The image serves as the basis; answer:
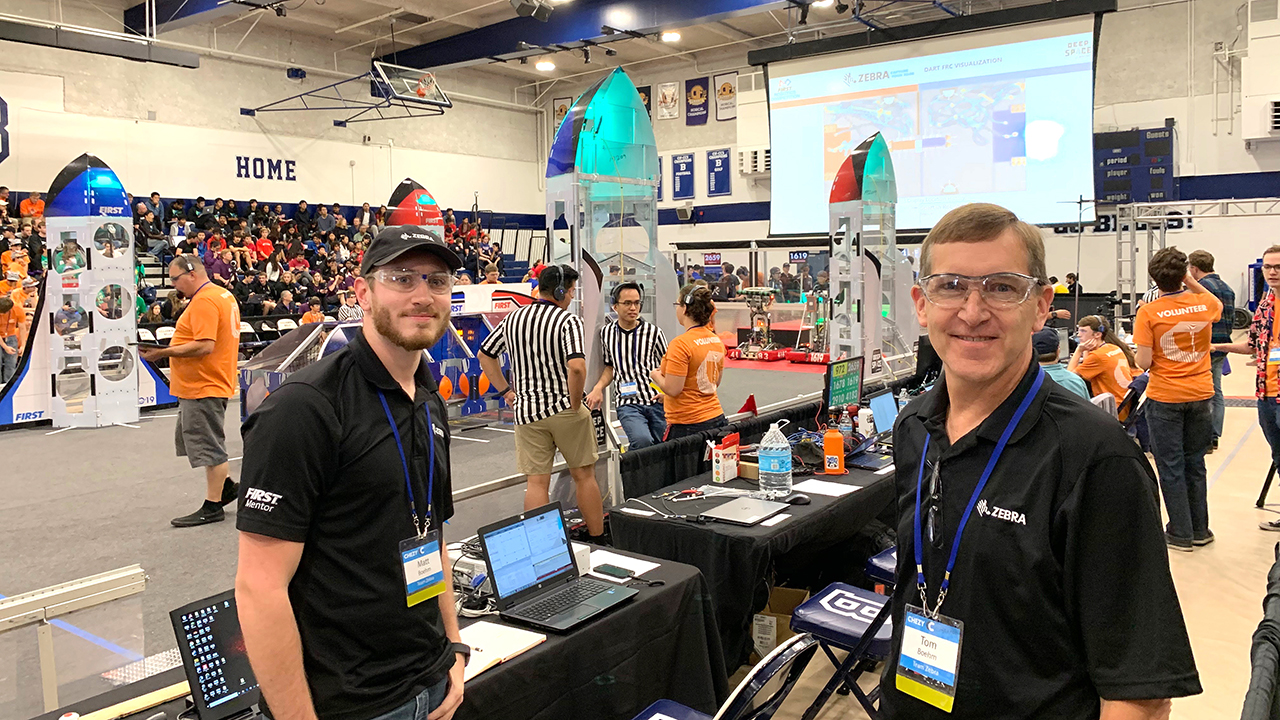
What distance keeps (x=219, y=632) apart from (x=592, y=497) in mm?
2954

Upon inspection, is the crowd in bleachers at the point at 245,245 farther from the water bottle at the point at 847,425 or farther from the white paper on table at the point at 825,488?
the white paper on table at the point at 825,488

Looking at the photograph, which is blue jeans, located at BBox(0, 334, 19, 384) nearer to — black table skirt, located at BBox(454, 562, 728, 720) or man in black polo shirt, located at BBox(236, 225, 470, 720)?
black table skirt, located at BBox(454, 562, 728, 720)

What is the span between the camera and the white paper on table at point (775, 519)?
3324 mm

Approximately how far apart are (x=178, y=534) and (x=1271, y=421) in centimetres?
666

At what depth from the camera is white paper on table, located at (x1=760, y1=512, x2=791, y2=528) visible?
3.32 metres

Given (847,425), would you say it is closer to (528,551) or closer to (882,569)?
(882,569)

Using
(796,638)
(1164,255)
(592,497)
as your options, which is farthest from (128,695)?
(1164,255)

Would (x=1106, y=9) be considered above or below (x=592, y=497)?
above

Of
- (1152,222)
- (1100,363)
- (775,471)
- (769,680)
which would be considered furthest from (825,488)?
(1152,222)

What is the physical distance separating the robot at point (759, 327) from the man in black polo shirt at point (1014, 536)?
42.6 ft

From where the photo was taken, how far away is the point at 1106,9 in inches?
428

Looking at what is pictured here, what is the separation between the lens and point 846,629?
9.70ft

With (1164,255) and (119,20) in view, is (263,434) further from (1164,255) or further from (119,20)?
(119,20)

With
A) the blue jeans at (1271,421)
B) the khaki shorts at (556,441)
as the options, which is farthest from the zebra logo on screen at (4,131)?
the blue jeans at (1271,421)
